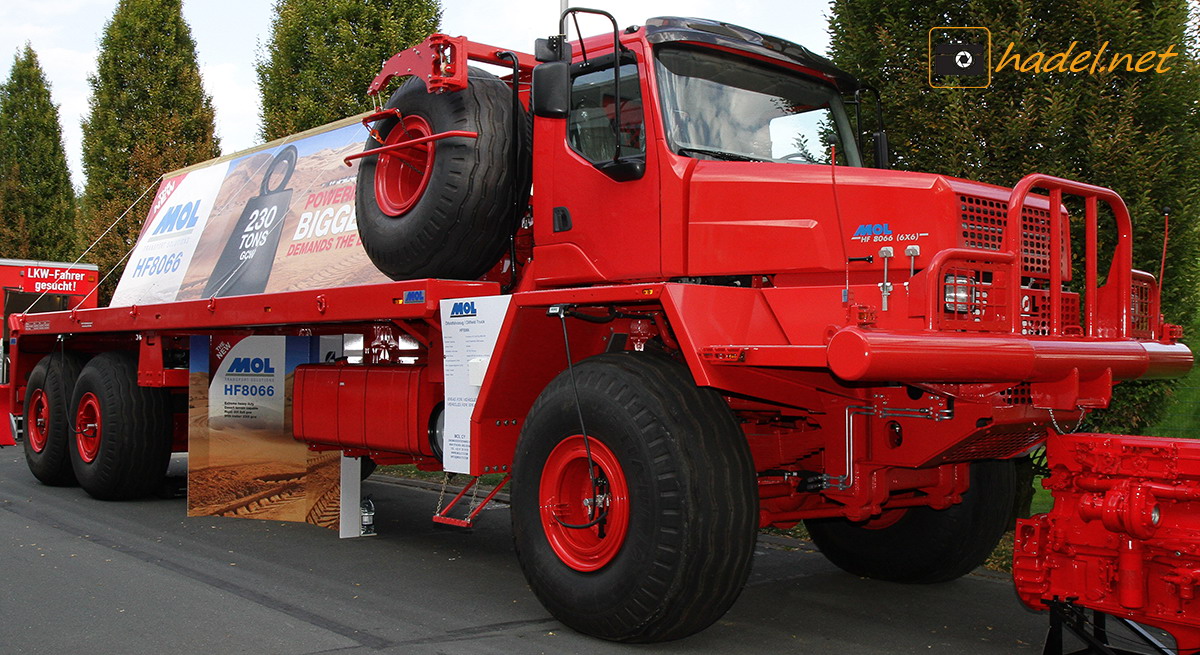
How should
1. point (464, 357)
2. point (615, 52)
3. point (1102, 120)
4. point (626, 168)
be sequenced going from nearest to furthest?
point (615, 52), point (626, 168), point (464, 357), point (1102, 120)

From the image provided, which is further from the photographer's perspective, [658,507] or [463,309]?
[463,309]

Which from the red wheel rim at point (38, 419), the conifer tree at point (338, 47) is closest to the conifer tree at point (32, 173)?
the conifer tree at point (338, 47)

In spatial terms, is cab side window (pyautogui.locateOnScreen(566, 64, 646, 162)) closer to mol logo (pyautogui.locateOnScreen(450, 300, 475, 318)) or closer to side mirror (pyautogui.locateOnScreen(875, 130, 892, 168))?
mol logo (pyautogui.locateOnScreen(450, 300, 475, 318))

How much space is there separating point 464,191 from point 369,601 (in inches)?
96.1

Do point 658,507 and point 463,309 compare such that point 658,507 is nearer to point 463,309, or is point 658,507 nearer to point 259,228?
point 463,309

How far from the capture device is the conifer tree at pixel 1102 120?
704 cm

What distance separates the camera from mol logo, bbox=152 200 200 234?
11.4 meters

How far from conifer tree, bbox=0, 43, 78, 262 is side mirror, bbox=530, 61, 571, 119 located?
30633 millimetres

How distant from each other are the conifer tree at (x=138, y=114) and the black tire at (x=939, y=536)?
20955 mm

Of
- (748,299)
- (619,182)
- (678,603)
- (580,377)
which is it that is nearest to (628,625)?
(678,603)

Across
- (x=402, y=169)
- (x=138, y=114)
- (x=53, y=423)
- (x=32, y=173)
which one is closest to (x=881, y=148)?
(x=402, y=169)

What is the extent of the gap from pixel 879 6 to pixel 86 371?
805cm

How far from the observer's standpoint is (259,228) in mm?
10242

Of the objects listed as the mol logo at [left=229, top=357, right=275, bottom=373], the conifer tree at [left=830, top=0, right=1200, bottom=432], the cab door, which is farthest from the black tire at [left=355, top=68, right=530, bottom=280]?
the conifer tree at [left=830, top=0, right=1200, bottom=432]
